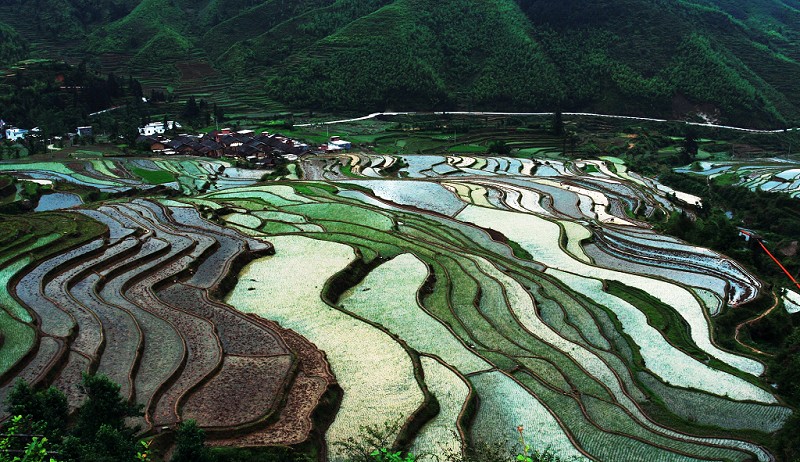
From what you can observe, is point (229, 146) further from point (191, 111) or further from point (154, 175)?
point (191, 111)

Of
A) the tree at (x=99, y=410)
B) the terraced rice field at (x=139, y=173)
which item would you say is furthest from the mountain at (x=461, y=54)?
the tree at (x=99, y=410)

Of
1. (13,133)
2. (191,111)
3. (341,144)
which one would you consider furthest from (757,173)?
(13,133)

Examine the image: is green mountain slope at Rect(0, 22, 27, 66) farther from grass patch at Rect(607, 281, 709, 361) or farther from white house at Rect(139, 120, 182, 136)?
grass patch at Rect(607, 281, 709, 361)

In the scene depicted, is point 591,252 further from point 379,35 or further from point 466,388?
point 379,35

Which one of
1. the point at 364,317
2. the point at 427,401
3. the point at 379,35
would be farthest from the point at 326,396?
the point at 379,35

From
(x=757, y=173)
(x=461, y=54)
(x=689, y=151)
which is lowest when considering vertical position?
(x=689, y=151)
